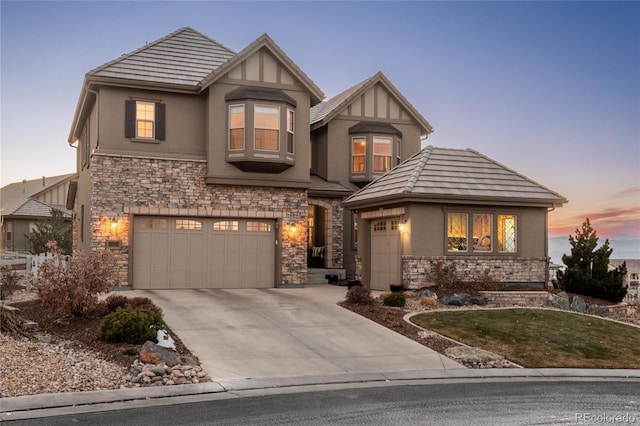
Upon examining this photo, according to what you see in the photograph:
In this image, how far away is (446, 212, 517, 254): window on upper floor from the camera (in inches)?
836

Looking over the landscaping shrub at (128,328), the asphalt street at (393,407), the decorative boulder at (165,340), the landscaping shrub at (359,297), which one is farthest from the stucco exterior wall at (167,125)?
the asphalt street at (393,407)

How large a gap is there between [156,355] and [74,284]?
383 centimetres

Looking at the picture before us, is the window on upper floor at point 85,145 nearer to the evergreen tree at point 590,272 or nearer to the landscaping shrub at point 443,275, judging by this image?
the landscaping shrub at point 443,275

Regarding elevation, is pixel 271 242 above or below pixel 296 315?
above

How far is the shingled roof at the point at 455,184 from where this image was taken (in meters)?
20.9

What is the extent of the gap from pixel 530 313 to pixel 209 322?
8562 millimetres

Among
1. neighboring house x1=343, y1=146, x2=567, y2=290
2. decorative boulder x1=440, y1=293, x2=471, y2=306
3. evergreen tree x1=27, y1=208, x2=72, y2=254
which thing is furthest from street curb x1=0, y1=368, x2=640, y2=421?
evergreen tree x1=27, y1=208, x2=72, y2=254

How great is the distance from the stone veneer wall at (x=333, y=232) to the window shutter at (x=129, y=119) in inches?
327

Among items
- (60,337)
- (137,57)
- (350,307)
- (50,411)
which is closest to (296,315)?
(350,307)

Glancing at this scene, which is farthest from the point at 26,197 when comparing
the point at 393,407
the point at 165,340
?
the point at 393,407

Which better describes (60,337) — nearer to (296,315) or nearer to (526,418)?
(296,315)

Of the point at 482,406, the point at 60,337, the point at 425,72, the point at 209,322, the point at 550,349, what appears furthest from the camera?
the point at 425,72

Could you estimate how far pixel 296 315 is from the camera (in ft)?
53.5

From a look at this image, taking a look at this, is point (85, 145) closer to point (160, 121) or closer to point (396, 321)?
point (160, 121)
